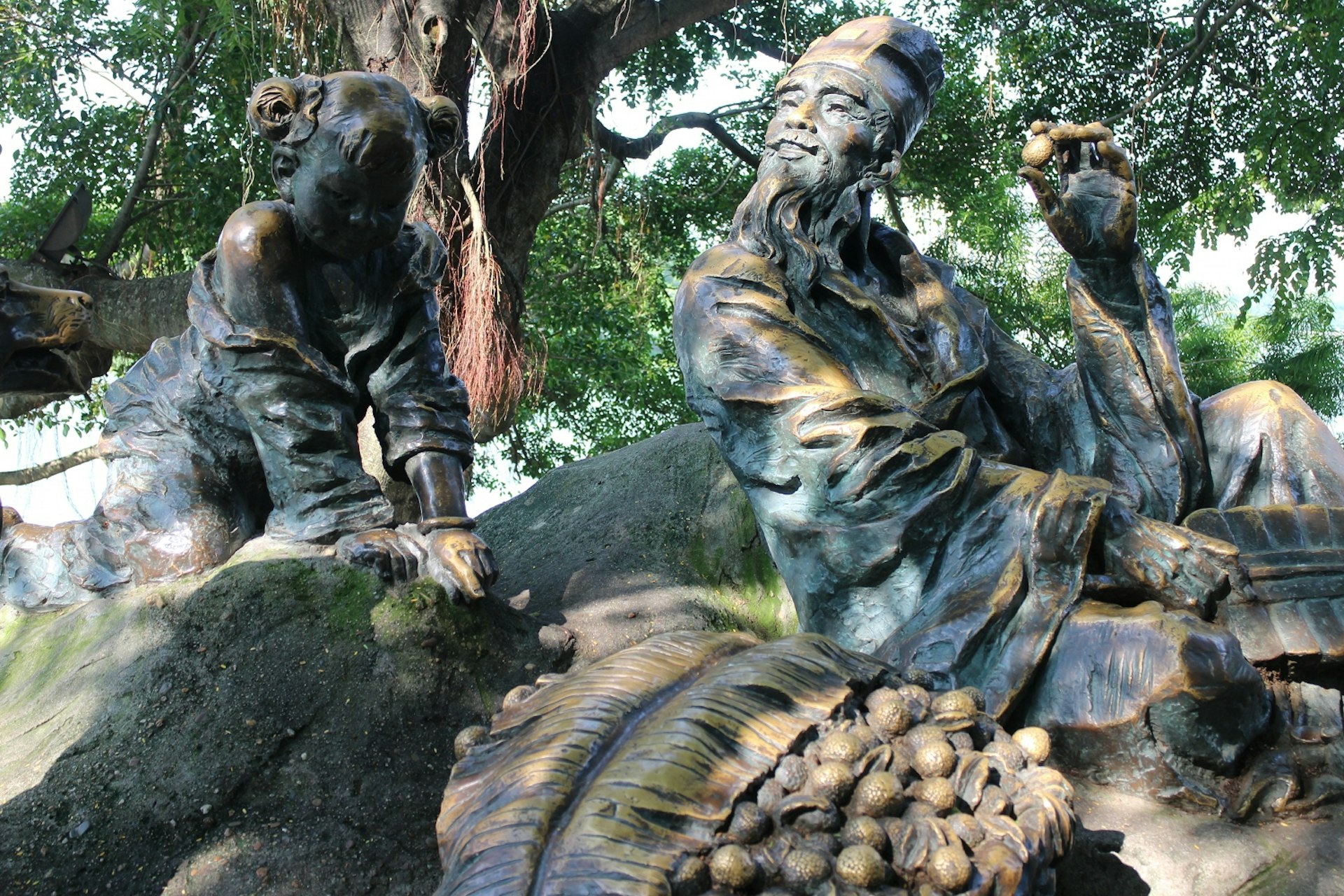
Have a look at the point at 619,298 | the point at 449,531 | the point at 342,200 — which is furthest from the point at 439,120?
the point at 619,298

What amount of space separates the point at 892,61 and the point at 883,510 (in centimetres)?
143

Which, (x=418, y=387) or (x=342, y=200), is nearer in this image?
(x=342, y=200)

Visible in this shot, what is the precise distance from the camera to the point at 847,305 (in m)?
3.65

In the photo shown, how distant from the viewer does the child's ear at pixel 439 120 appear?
381 cm

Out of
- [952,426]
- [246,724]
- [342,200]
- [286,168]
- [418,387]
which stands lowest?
[246,724]

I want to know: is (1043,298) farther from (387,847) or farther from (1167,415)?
(387,847)

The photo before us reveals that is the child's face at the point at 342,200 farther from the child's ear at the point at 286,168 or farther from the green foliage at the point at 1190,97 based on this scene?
the green foliage at the point at 1190,97

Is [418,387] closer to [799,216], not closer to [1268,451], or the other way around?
[799,216]

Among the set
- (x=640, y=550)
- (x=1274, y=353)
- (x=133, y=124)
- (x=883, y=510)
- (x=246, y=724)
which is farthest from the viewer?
(x=1274, y=353)

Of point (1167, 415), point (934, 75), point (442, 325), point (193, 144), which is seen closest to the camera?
point (1167, 415)

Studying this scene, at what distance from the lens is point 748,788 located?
5.39 feet

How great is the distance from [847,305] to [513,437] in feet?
22.2

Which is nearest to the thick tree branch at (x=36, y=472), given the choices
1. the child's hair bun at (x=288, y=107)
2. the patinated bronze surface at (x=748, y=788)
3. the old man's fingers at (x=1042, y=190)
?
the child's hair bun at (x=288, y=107)

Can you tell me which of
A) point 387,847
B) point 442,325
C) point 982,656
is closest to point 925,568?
point 982,656
